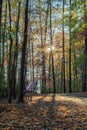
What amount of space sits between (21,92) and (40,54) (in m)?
17.2

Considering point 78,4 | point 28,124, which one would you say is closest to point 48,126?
point 28,124

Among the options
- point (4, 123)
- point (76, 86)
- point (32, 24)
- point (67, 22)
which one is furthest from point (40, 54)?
point (4, 123)

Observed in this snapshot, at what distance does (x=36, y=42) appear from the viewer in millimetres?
30750

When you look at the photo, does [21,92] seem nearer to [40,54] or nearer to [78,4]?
[78,4]

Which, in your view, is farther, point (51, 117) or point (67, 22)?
point (67, 22)

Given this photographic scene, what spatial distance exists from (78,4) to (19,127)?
5.48m

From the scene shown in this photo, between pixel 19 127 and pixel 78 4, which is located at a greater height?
pixel 78 4

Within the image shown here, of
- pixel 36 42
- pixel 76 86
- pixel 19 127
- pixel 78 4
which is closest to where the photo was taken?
pixel 19 127

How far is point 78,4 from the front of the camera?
10609mm

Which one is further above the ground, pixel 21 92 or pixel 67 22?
pixel 67 22

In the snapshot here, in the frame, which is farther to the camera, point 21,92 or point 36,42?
point 36,42

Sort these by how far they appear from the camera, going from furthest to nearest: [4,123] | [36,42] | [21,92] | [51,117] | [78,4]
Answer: [36,42]
[21,92]
[78,4]
[51,117]
[4,123]

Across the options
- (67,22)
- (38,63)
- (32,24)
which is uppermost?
(32,24)

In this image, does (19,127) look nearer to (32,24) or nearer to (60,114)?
(60,114)
